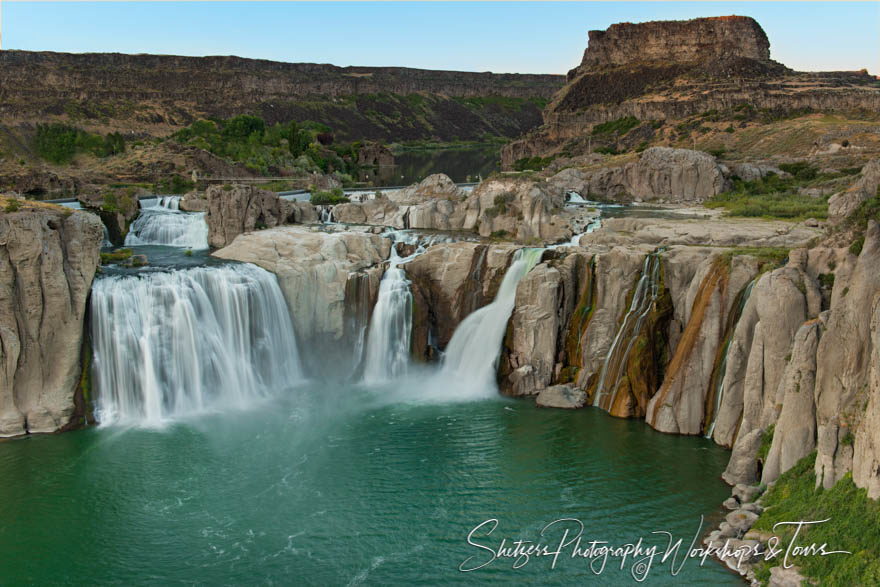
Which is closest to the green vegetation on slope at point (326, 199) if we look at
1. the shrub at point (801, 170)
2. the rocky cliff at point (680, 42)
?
the shrub at point (801, 170)

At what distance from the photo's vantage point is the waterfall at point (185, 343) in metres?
27.8

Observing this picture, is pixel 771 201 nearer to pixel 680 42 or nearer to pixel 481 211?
pixel 481 211

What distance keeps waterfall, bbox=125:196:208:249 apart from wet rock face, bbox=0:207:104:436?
14330 mm

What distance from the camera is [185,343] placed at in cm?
2902

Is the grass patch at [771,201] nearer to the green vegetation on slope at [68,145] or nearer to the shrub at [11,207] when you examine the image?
the shrub at [11,207]

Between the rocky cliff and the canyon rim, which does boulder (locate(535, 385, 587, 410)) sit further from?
the rocky cliff

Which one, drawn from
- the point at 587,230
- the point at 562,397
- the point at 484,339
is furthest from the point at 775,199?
the point at 562,397

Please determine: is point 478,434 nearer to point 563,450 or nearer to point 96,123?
point 563,450

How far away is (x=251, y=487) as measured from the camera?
22.1 m

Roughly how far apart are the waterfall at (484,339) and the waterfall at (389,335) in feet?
6.55

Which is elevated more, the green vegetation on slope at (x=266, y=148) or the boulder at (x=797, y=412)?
the green vegetation on slope at (x=266, y=148)

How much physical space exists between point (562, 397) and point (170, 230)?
2601 centimetres

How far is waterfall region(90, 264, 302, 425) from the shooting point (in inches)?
1093

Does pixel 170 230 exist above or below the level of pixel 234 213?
below
